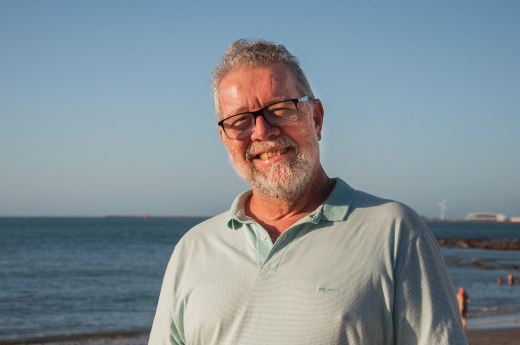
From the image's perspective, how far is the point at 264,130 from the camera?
1.98m

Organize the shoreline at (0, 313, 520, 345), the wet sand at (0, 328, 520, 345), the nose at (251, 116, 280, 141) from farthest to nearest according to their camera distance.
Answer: the shoreline at (0, 313, 520, 345) → the wet sand at (0, 328, 520, 345) → the nose at (251, 116, 280, 141)

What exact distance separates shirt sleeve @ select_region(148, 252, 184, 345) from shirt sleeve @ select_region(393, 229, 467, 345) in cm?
93

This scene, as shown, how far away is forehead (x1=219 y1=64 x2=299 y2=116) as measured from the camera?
199 cm

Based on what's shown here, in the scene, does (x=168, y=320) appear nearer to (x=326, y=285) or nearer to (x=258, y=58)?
(x=326, y=285)

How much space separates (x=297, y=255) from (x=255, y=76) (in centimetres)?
77

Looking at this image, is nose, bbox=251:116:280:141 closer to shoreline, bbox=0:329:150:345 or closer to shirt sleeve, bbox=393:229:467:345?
shirt sleeve, bbox=393:229:467:345

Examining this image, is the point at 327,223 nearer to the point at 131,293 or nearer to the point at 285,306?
the point at 285,306

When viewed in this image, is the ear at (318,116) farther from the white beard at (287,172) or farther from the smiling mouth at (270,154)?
the smiling mouth at (270,154)

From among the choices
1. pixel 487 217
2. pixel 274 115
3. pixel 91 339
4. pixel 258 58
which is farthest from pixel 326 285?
pixel 487 217

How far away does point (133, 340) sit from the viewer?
12031 millimetres

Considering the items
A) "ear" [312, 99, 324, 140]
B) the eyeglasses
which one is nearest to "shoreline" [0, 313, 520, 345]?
"ear" [312, 99, 324, 140]

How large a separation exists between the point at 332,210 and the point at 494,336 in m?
11.8

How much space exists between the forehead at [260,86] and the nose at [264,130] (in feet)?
0.20

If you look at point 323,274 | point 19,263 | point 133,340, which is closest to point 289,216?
point 323,274
